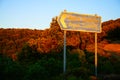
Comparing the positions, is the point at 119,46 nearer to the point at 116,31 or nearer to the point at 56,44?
the point at 116,31

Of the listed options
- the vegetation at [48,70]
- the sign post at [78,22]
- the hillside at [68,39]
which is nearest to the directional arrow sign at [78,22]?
the sign post at [78,22]

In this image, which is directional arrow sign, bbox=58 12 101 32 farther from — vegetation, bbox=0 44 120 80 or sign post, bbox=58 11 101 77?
vegetation, bbox=0 44 120 80

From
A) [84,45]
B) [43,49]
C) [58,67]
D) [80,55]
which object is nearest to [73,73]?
[58,67]

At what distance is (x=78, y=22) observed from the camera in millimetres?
18031

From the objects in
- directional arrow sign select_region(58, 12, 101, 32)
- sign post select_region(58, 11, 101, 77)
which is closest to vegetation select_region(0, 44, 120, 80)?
sign post select_region(58, 11, 101, 77)

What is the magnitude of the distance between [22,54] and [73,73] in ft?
39.9

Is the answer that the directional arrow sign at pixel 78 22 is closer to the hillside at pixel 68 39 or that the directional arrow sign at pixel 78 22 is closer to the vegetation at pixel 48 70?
the vegetation at pixel 48 70

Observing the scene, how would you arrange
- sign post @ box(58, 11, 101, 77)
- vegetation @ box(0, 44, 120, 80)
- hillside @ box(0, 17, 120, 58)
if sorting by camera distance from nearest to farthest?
vegetation @ box(0, 44, 120, 80)
sign post @ box(58, 11, 101, 77)
hillside @ box(0, 17, 120, 58)

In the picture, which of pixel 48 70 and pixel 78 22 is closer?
pixel 78 22

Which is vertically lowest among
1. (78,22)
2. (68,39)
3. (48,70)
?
(48,70)

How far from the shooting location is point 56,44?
27062 millimetres

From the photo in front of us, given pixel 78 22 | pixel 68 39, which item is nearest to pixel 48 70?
pixel 78 22

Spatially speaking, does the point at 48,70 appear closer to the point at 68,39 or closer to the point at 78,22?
the point at 78,22

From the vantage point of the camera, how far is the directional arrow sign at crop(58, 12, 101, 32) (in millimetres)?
17281
